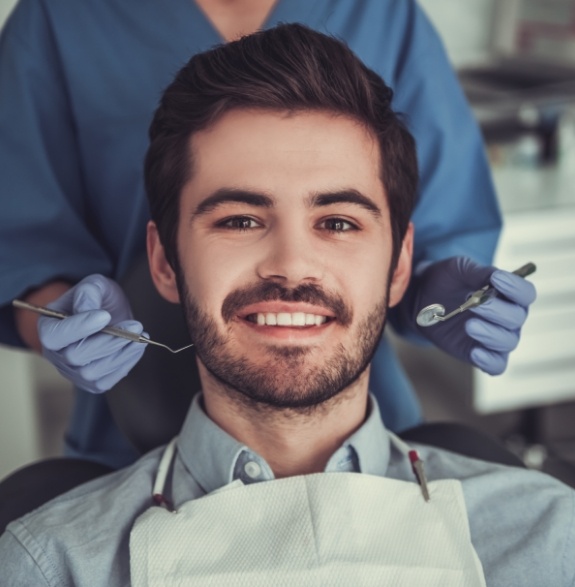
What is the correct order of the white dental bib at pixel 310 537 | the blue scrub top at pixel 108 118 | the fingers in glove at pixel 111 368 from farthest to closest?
the blue scrub top at pixel 108 118 < the fingers in glove at pixel 111 368 < the white dental bib at pixel 310 537

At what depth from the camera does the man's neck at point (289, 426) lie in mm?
1103

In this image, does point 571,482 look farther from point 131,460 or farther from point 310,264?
point 310,264

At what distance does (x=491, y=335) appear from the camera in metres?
1.17

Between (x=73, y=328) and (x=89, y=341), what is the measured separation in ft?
0.11

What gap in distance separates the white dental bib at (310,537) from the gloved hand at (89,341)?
19 cm

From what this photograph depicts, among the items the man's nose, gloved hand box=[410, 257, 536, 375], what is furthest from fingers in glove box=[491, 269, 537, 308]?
the man's nose

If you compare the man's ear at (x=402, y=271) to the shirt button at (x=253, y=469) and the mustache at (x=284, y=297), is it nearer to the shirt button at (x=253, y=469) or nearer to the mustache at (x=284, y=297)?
the mustache at (x=284, y=297)

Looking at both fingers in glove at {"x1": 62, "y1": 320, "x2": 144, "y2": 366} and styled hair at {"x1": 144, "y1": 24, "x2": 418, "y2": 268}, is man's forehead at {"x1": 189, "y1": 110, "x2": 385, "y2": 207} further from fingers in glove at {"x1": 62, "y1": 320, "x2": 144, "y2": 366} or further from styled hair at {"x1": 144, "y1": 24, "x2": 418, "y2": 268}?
fingers in glove at {"x1": 62, "y1": 320, "x2": 144, "y2": 366}

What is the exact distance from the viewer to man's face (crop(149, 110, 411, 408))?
105 cm

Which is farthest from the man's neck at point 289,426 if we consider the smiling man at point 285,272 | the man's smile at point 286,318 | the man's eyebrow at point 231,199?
the man's eyebrow at point 231,199

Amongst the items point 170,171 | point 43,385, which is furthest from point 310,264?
point 43,385

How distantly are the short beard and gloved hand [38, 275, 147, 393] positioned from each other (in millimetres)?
92

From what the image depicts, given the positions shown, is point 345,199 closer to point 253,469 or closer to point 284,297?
point 284,297

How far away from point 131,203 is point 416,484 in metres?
0.63
